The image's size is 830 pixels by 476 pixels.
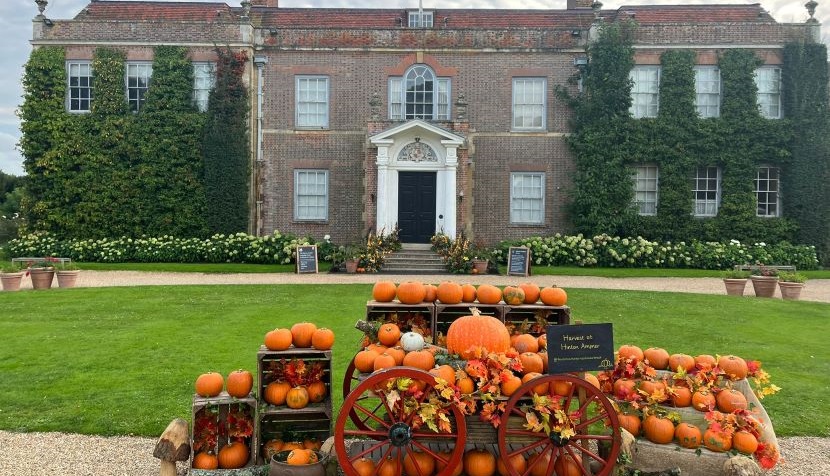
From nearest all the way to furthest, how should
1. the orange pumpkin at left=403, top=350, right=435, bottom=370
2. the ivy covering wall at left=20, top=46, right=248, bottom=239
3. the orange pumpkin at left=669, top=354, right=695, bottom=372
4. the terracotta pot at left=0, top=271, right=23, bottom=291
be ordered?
1. the orange pumpkin at left=403, top=350, right=435, bottom=370
2. the orange pumpkin at left=669, top=354, right=695, bottom=372
3. the terracotta pot at left=0, top=271, right=23, bottom=291
4. the ivy covering wall at left=20, top=46, right=248, bottom=239

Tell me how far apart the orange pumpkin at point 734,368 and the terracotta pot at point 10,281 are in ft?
47.8

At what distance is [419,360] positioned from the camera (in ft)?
13.7

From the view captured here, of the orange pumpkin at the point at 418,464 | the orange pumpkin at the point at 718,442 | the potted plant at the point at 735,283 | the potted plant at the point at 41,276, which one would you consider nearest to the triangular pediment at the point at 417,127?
the potted plant at the point at 735,283

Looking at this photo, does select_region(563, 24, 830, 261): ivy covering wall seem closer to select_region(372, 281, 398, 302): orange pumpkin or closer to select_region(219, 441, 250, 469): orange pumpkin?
select_region(372, 281, 398, 302): orange pumpkin

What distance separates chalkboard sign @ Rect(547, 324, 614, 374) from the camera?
3.99 metres

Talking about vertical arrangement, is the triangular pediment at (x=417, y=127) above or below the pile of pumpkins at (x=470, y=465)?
above

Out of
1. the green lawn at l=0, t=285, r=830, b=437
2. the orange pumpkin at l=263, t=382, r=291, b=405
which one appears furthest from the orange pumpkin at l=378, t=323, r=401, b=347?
the green lawn at l=0, t=285, r=830, b=437

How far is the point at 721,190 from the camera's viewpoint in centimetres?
2031

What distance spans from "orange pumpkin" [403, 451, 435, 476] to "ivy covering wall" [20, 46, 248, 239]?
17.7 m

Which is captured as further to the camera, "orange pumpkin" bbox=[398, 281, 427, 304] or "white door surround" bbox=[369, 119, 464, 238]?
"white door surround" bbox=[369, 119, 464, 238]

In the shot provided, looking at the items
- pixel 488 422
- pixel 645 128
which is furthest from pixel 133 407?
pixel 645 128

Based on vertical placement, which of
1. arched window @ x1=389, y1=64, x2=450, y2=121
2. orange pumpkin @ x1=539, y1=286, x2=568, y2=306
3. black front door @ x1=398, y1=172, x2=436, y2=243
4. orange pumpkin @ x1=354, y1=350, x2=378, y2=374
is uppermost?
arched window @ x1=389, y1=64, x2=450, y2=121

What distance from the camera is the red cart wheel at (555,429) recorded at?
12.8ft

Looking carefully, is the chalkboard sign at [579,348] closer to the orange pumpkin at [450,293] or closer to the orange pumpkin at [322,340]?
the orange pumpkin at [450,293]
